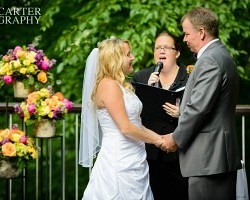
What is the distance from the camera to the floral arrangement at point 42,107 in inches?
171

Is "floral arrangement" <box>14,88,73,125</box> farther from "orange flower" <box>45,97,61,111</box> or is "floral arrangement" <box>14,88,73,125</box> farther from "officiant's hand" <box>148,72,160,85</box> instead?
"officiant's hand" <box>148,72,160,85</box>

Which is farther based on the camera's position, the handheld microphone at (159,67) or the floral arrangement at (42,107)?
the floral arrangement at (42,107)

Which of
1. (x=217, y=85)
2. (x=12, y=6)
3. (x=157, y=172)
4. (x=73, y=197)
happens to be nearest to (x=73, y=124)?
(x=73, y=197)

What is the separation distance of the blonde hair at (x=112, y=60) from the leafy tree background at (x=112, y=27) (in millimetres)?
1624

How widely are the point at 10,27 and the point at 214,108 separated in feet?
11.8

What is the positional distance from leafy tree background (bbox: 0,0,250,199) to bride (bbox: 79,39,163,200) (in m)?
1.59

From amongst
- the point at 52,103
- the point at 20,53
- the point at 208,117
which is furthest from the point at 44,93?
the point at 208,117

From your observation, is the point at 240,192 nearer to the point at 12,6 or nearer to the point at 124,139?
the point at 124,139

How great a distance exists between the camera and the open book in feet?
12.4

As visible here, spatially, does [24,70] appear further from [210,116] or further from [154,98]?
[210,116]

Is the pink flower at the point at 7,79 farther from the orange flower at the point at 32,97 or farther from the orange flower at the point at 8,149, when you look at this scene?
the orange flower at the point at 8,149

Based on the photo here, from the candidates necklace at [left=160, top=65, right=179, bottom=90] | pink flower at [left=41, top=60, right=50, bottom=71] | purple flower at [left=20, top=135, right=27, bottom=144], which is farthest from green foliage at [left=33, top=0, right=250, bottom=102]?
purple flower at [left=20, top=135, right=27, bottom=144]

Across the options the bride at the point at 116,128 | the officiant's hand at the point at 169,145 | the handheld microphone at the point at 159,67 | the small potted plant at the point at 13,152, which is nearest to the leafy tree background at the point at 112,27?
the small potted plant at the point at 13,152

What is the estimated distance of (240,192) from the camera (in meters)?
3.71
